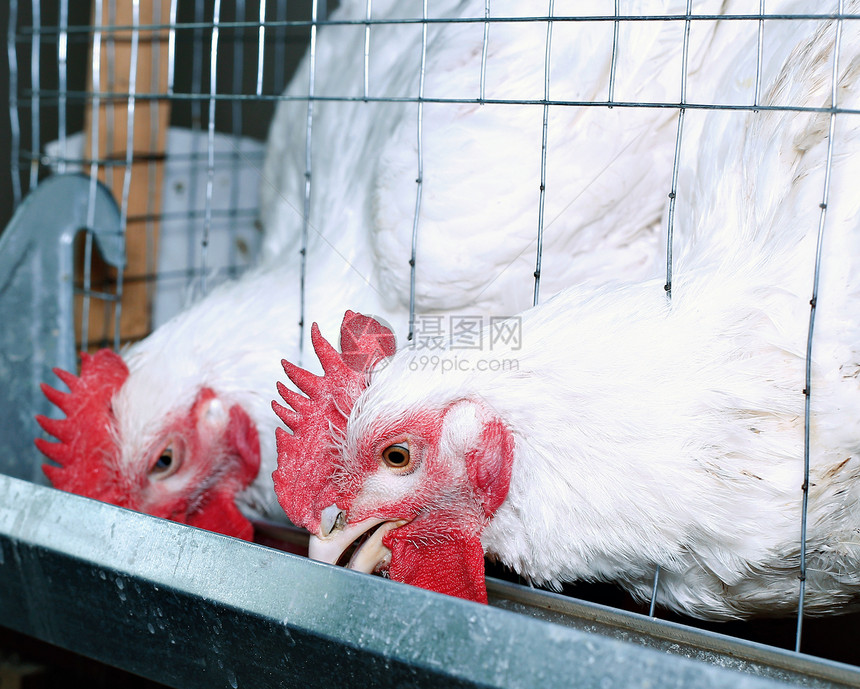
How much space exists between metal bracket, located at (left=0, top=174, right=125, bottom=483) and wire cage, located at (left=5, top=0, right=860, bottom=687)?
0.07 feet

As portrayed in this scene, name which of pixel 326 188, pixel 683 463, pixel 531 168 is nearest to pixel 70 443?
pixel 326 188

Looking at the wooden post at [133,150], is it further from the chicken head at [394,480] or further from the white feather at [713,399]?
the white feather at [713,399]

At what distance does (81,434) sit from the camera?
1.58 m

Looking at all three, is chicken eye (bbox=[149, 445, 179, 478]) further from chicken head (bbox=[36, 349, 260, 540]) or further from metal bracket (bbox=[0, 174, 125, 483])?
metal bracket (bbox=[0, 174, 125, 483])

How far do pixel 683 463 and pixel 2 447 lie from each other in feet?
4.84

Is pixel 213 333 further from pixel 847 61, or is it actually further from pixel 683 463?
pixel 847 61

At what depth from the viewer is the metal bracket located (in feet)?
5.91

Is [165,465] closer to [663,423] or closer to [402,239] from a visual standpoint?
[402,239]

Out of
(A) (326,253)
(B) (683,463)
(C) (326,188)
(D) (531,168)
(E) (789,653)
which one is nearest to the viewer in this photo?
(E) (789,653)

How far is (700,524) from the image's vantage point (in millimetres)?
1096

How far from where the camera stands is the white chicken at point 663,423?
3.51 feet

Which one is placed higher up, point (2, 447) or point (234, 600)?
point (234, 600)

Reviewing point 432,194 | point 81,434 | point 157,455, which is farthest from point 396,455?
point 81,434

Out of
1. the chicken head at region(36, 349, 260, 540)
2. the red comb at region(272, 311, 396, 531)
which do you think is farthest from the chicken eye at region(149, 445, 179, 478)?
the red comb at region(272, 311, 396, 531)
